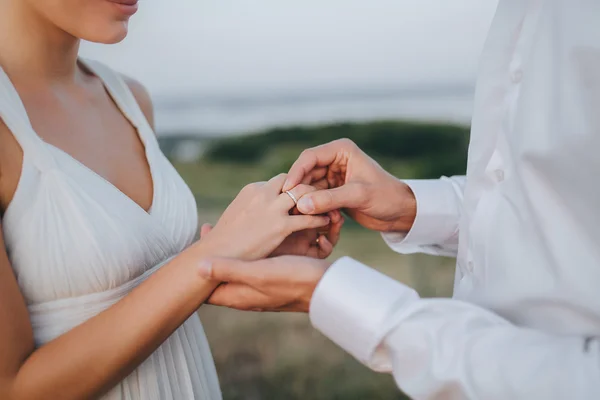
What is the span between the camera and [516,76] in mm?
773

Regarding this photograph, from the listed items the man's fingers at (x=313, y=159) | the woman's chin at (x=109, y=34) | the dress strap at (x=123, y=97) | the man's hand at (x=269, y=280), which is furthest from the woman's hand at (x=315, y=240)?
the woman's chin at (x=109, y=34)

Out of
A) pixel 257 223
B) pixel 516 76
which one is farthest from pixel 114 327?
pixel 516 76

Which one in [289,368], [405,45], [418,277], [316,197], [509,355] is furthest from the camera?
[418,277]

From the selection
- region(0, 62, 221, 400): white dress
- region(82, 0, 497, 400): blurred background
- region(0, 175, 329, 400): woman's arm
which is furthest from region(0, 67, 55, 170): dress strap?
A: region(82, 0, 497, 400): blurred background

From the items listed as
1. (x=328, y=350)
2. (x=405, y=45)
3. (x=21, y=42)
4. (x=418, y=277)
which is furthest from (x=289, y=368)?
(x=21, y=42)

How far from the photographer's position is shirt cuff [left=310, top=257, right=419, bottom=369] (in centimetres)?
67

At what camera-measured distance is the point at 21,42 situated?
0.93 metres

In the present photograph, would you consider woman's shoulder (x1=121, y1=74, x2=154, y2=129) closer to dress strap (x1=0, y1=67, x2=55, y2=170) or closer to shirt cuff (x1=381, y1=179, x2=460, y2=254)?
dress strap (x1=0, y1=67, x2=55, y2=170)

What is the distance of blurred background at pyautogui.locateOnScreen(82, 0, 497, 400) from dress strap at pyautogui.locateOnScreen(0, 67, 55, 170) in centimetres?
137

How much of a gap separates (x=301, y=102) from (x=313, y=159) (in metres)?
1.25

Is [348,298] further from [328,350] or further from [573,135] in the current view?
[328,350]

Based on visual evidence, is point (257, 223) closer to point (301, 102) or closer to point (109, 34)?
point (109, 34)

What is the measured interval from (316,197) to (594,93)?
1.58 feet

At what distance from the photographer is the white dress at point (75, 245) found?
0.82m
